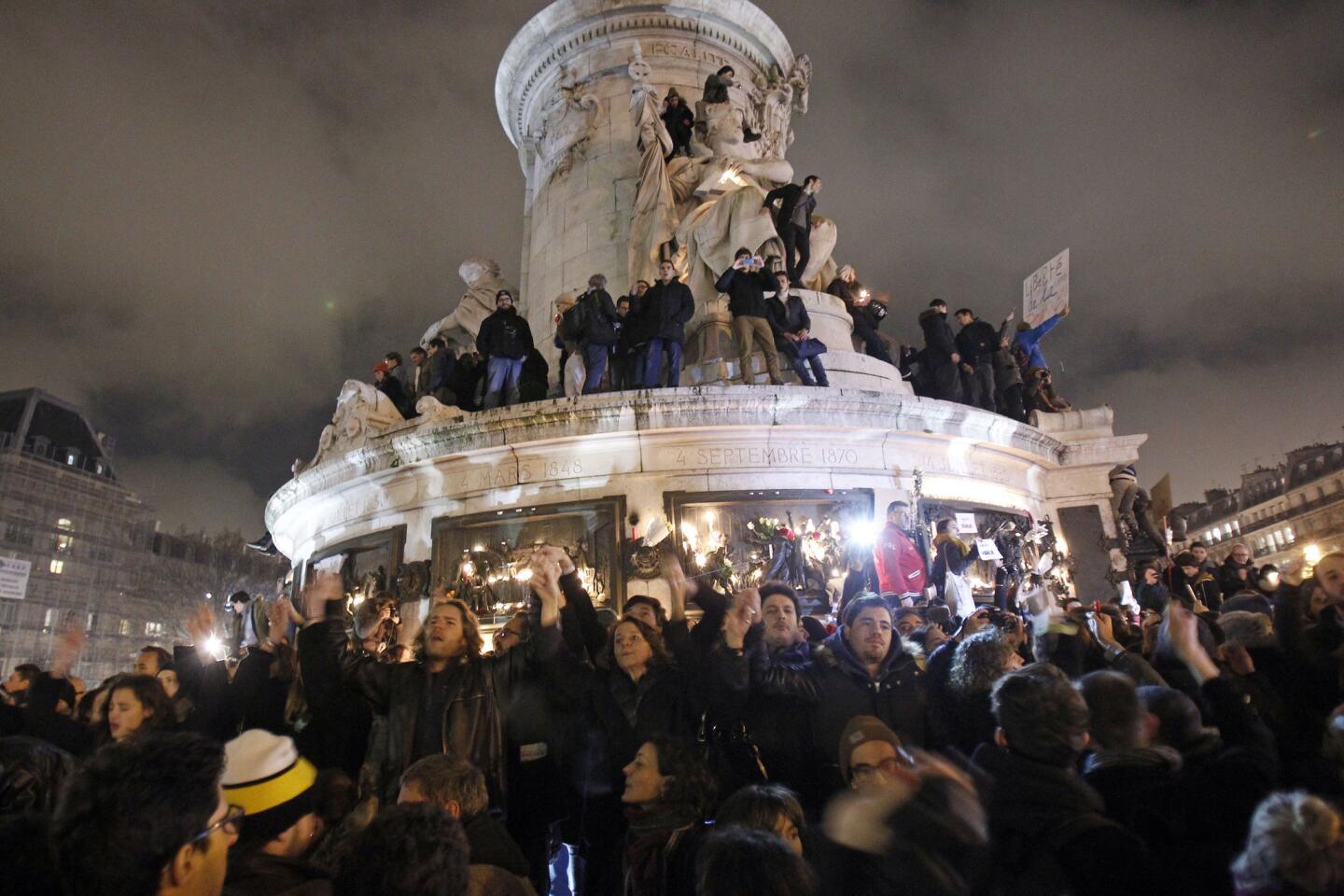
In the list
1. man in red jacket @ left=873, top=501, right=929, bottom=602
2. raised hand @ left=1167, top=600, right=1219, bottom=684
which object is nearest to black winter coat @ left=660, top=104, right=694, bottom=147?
man in red jacket @ left=873, top=501, right=929, bottom=602

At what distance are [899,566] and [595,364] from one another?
590 cm

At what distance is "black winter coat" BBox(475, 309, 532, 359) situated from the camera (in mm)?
13555

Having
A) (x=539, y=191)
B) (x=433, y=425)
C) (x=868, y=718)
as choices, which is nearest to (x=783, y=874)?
(x=868, y=718)

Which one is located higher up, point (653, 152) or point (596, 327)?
point (653, 152)

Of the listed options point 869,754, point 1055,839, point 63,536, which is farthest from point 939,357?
point 63,536

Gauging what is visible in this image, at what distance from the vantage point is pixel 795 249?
1592cm

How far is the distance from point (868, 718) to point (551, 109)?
19708 millimetres

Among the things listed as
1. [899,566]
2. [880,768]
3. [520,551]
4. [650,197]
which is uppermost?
[650,197]

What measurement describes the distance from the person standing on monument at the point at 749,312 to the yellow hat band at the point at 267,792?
9.96 m

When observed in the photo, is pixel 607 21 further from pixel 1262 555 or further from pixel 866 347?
pixel 1262 555

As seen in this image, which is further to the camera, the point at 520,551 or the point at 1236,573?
the point at 520,551

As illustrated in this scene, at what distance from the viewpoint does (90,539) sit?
63406mm

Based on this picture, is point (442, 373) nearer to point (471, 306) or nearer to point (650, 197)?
point (471, 306)

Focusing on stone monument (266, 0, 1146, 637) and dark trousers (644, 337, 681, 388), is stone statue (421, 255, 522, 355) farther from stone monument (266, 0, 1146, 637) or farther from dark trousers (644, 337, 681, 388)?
dark trousers (644, 337, 681, 388)
